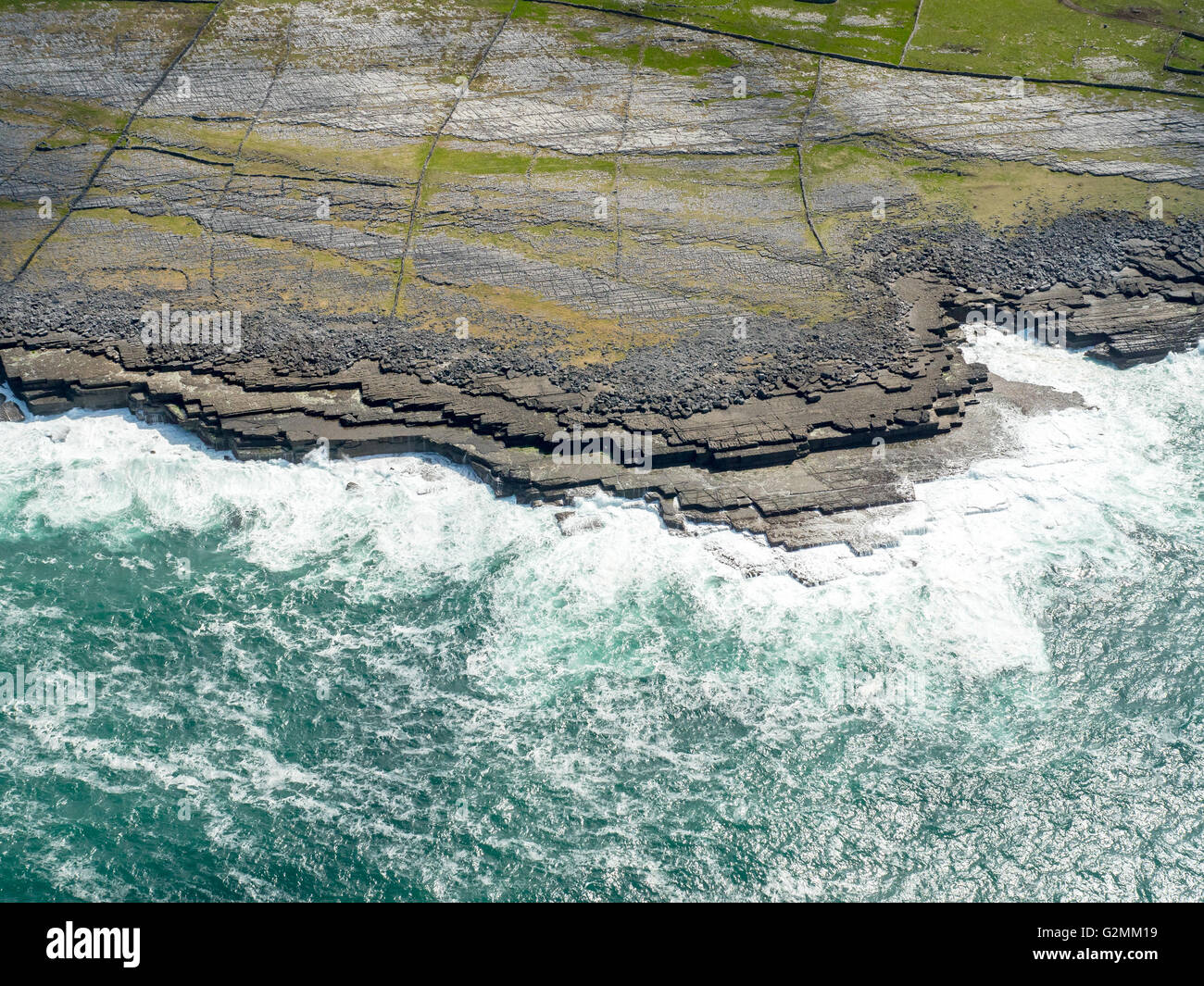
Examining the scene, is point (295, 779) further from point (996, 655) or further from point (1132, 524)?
point (1132, 524)

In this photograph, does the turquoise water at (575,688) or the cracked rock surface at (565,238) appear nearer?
the turquoise water at (575,688)

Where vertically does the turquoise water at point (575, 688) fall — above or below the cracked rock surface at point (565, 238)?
below

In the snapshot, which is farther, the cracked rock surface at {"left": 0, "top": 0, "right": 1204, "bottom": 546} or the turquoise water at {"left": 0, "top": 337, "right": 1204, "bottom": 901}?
the cracked rock surface at {"left": 0, "top": 0, "right": 1204, "bottom": 546}

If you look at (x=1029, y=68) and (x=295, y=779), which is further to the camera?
(x=1029, y=68)

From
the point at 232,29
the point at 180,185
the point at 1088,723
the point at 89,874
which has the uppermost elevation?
the point at 232,29

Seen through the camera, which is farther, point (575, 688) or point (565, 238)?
point (565, 238)

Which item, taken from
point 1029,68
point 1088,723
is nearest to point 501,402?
point 1088,723

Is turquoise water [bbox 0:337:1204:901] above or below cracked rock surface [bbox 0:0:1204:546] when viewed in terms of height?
below

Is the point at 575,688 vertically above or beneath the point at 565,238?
beneath
